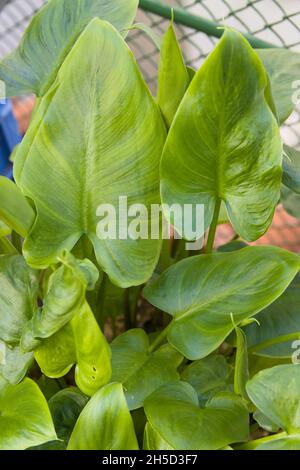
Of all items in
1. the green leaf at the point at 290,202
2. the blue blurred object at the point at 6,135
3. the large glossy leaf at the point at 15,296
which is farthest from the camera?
the blue blurred object at the point at 6,135

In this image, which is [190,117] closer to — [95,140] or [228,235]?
[95,140]

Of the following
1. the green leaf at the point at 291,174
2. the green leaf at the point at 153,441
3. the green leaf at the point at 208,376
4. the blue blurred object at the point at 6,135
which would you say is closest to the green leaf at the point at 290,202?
the green leaf at the point at 291,174

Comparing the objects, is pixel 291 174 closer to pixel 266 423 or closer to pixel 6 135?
pixel 266 423

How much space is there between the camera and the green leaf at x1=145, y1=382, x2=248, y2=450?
43 cm

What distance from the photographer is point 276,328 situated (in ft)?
1.86

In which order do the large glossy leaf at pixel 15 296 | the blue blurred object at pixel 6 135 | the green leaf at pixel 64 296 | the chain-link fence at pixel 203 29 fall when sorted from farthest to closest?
the blue blurred object at pixel 6 135 → the chain-link fence at pixel 203 29 → the large glossy leaf at pixel 15 296 → the green leaf at pixel 64 296

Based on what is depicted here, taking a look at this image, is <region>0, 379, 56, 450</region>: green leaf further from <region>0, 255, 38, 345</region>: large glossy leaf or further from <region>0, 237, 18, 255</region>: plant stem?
<region>0, 237, 18, 255</region>: plant stem

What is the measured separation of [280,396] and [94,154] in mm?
213

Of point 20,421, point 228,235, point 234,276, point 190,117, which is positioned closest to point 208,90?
point 190,117

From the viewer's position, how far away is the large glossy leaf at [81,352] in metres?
0.40

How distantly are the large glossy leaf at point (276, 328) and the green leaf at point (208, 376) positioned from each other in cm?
3

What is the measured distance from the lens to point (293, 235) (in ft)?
3.21

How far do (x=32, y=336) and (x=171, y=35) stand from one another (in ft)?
0.78

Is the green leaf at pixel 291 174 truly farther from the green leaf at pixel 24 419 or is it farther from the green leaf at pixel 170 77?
the green leaf at pixel 24 419
